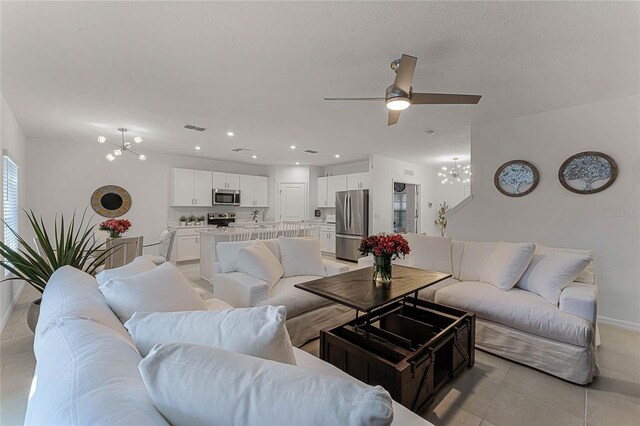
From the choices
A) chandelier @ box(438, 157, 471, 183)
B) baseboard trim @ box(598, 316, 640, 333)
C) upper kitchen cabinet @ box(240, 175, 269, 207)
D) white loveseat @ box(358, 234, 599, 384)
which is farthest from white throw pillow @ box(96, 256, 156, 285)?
chandelier @ box(438, 157, 471, 183)

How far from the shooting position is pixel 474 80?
2602mm

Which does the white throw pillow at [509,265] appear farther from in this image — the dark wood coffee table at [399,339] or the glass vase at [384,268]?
the glass vase at [384,268]

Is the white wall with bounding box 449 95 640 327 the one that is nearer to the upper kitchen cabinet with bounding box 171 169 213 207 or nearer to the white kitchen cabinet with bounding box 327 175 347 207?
the white kitchen cabinet with bounding box 327 175 347 207

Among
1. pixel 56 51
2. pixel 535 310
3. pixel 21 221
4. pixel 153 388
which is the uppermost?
Result: pixel 56 51

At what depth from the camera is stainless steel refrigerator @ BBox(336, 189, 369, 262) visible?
6.32m

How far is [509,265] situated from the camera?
2.69 meters

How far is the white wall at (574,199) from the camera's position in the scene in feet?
9.99

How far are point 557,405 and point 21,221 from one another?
21.7 feet

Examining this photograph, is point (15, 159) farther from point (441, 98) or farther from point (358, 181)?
point (358, 181)

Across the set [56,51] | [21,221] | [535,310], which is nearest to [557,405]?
[535,310]

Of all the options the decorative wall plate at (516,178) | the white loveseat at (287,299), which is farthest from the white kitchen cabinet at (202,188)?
the decorative wall plate at (516,178)

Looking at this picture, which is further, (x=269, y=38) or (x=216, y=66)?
(x=216, y=66)

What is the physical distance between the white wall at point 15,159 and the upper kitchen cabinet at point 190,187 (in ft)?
7.62

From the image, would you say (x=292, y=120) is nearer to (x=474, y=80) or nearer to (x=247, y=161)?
(x=474, y=80)
